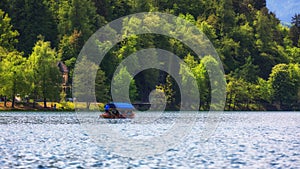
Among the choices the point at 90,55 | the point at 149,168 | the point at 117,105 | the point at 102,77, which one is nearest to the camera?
the point at 149,168

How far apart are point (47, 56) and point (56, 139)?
9380cm

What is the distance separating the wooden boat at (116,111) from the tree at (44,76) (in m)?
33.5

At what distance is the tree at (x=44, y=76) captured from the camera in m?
151

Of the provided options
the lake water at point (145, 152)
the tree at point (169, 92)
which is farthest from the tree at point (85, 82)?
the lake water at point (145, 152)

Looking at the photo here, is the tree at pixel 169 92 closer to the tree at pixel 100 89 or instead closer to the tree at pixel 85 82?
the tree at pixel 100 89

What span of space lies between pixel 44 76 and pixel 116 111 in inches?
1555

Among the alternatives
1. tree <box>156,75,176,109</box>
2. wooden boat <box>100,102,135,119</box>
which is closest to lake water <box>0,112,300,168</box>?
wooden boat <box>100,102,135,119</box>

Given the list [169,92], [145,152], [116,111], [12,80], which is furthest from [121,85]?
[145,152]

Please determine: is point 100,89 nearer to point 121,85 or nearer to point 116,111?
point 121,85

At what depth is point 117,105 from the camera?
124 m

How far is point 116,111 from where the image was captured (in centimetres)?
11894

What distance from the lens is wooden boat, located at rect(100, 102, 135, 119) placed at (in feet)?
381

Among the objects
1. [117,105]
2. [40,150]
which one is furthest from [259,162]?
[117,105]

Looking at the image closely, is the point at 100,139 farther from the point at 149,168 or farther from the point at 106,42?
the point at 106,42
